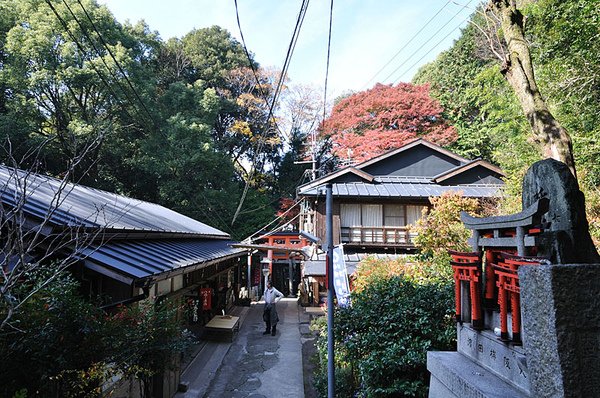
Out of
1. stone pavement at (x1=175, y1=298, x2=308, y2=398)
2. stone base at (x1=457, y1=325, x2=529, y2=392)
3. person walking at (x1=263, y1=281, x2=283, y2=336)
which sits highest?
stone base at (x1=457, y1=325, x2=529, y2=392)

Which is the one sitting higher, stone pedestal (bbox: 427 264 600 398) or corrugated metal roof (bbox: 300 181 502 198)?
corrugated metal roof (bbox: 300 181 502 198)

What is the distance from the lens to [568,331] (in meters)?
2.38

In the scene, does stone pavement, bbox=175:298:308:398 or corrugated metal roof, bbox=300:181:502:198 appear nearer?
stone pavement, bbox=175:298:308:398

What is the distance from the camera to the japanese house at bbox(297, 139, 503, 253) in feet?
61.1

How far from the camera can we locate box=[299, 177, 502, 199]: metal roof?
18.4m

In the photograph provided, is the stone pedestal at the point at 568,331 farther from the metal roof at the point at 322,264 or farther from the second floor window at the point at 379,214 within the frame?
the second floor window at the point at 379,214

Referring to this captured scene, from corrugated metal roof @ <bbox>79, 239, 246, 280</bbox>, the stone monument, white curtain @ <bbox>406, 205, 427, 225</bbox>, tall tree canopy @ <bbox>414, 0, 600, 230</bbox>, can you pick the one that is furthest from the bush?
white curtain @ <bbox>406, 205, 427, 225</bbox>

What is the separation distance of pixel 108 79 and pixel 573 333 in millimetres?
24729

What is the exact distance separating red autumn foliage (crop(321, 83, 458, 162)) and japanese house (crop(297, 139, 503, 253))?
22.2 ft

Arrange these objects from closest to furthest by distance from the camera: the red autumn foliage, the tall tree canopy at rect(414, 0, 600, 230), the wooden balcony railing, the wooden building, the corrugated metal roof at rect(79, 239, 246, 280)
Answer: the corrugated metal roof at rect(79, 239, 246, 280) < the tall tree canopy at rect(414, 0, 600, 230) < the wooden building < the wooden balcony railing < the red autumn foliage

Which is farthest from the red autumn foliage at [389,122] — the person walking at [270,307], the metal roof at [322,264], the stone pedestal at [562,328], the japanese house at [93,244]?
the stone pedestal at [562,328]

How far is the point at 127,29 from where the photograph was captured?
989 inches

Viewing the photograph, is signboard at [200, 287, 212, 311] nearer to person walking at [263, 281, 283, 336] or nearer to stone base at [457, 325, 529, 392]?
person walking at [263, 281, 283, 336]

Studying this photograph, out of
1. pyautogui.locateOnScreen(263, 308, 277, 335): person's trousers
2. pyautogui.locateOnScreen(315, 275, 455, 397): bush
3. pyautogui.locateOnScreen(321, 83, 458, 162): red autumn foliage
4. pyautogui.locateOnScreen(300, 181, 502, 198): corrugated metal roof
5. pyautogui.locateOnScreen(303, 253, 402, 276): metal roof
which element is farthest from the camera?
pyautogui.locateOnScreen(321, 83, 458, 162): red autumn foliage
